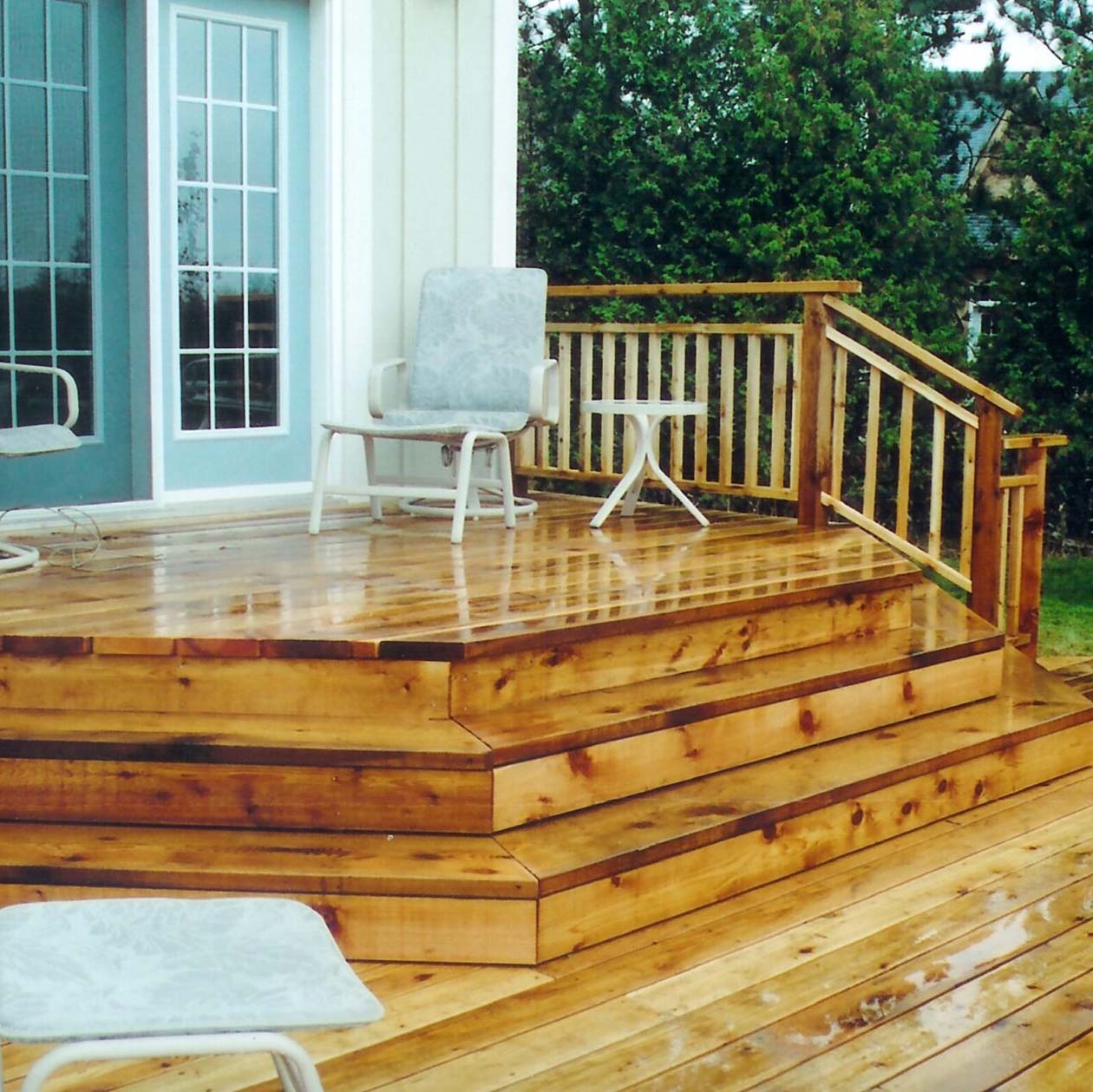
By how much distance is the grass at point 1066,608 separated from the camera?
7848mm

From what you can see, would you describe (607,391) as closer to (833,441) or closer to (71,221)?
(833,441)

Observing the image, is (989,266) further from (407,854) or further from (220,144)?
(407,854)

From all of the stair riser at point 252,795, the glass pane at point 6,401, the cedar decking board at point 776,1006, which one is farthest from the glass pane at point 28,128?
the cedar decking board at point 776,1006

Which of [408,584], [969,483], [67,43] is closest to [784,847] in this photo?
[408,584]

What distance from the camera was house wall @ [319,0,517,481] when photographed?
595 centimetres

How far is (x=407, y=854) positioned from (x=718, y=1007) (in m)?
0.70

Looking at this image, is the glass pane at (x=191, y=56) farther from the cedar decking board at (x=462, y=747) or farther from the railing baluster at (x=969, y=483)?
the railing baluster at (x=969, y=483)

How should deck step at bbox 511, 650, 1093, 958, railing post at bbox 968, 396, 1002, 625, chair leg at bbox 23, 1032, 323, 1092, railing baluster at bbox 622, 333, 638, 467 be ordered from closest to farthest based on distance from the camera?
chair leg at bbox 23, 1032, 323, 1092, deck step at bbox 511, 650, 1093, 958, railing post at bbox 968, 396, 1002, 625, railing baluster at bbox 622, 333, 638, 467

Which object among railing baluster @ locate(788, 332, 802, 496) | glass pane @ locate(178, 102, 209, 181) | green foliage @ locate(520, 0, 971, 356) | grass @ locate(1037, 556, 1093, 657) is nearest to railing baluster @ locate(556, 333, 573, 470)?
railing baluster @ locate(788, 332, 802, 496)

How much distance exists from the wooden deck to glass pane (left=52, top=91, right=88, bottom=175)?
1.82 metres

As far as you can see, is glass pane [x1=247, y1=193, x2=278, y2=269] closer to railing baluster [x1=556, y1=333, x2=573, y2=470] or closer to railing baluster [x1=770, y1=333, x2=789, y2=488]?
Result: railing baluster [x1=556, y1=333, x2=573, y2=470]

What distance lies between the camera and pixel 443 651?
11.0ft

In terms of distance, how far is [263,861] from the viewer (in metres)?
3.04

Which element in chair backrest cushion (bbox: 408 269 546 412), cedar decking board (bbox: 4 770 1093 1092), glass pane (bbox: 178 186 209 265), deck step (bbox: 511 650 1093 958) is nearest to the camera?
cedar decking board (bbox: 4 770 1093 1092)
